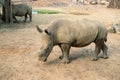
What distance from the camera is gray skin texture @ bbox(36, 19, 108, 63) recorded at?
6.62 meters

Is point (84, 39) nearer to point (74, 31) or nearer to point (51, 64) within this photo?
point (74, 31)

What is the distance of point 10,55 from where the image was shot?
7789mm

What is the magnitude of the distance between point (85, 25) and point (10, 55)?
2.18 m

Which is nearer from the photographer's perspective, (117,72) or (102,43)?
(117,72)

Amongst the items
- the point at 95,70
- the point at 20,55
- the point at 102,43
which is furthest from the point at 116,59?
the point at 20,55

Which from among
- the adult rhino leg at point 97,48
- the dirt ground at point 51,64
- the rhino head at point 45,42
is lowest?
the dirt ground at point 51,64

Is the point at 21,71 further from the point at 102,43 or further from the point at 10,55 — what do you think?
the point at 102,43

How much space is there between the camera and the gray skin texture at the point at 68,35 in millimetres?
6625

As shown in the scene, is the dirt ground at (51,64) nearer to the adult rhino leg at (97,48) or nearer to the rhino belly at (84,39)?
the adult rhino leg at (97,48)

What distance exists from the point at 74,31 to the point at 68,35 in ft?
0.68

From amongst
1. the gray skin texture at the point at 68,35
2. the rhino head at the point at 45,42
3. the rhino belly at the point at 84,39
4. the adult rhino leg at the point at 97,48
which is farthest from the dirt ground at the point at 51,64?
the rhino belly at the point at 84,39

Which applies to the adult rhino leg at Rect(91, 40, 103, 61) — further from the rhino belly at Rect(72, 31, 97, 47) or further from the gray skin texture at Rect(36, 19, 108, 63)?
the rhino belly at Rect(72, 31, 97, 47)

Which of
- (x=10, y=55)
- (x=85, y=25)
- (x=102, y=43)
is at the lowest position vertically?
(x=10, y=55)

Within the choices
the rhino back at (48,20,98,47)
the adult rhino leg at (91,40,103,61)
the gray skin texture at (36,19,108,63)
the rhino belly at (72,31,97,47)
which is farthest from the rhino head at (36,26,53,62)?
the adult rhino leg at (91,40,103,61)
